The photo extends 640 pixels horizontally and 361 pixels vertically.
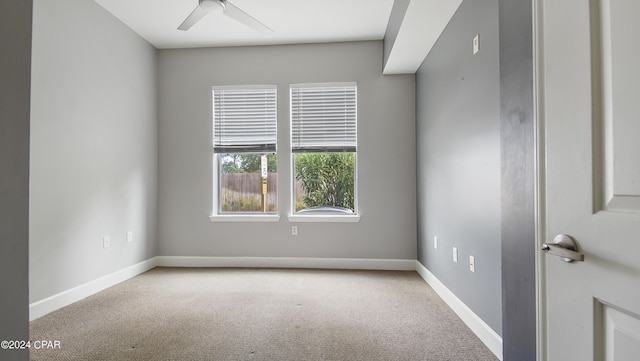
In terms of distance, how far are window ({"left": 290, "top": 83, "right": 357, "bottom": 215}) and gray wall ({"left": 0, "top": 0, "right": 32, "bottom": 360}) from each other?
9.91ft

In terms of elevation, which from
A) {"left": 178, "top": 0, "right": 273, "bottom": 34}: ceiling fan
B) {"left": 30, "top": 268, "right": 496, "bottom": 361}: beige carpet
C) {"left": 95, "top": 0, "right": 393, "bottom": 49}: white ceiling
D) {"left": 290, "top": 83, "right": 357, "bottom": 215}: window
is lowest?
{"left": 30, "top": 268, "right": 496, "bottom": 361}: beige carpet

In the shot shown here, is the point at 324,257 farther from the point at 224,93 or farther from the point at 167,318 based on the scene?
the point at 224,93

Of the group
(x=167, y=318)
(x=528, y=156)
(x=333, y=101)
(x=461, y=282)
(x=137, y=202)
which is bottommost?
(x=167, y=318)

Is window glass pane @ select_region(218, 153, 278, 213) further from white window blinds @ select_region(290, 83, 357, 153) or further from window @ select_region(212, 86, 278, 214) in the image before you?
white window blinds @ select_region(290, 83, 357, 153)

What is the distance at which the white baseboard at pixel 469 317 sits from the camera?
6.03ft

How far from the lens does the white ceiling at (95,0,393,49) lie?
299cm

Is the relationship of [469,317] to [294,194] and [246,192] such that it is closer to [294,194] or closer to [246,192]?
[294,194]

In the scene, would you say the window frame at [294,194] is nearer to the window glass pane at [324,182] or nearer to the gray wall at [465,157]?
the window glass pane at [324,182]

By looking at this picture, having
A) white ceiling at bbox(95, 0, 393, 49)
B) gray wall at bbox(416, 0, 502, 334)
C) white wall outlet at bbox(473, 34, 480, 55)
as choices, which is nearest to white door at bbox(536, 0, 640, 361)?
gray wall at bbox(416, 0, 502, 334)

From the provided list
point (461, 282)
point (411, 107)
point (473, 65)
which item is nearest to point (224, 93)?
point (411, 107)

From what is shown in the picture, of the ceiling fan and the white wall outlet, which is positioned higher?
the ceiling fan

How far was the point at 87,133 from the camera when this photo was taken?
2852mm

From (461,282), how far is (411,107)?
2145 mm

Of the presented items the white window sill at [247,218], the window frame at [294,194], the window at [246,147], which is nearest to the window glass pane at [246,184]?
the window at [246,147]
